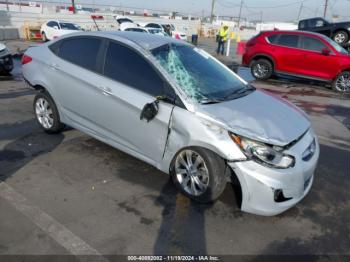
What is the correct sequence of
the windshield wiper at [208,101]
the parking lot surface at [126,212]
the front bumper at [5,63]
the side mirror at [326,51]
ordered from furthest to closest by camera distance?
the side mirror at [326,51] → the front bumper at [5,63] → the windshield wiper at [208,101] → the parking lot surface at [126,212]

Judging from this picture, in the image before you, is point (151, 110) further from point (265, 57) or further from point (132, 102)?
point (265, 57)

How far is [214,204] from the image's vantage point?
11.5 ft

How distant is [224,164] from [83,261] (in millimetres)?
1561

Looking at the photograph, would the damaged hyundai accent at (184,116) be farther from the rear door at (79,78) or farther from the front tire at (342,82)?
the front tire at (342,82)

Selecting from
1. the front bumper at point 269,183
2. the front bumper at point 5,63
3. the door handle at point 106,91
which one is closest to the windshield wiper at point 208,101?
the front bumper at point 269,183

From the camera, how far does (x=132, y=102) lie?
12.1 feet

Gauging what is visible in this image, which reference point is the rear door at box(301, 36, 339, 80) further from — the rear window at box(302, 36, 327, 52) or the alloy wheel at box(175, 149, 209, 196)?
the alloy wheel at box(175, 149, 209, 196)

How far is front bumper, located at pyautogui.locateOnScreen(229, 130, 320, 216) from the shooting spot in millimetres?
2994

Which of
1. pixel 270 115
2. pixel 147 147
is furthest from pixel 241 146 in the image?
pixel 147 147

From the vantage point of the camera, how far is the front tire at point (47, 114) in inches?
191

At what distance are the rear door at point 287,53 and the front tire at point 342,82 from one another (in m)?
1.21

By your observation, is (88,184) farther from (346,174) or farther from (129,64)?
(346,174)

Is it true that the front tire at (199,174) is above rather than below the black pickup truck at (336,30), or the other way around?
below

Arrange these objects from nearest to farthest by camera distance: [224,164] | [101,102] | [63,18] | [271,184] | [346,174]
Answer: [271,184] → [224,164] → [101,102] → [346,174] → [63,18]
